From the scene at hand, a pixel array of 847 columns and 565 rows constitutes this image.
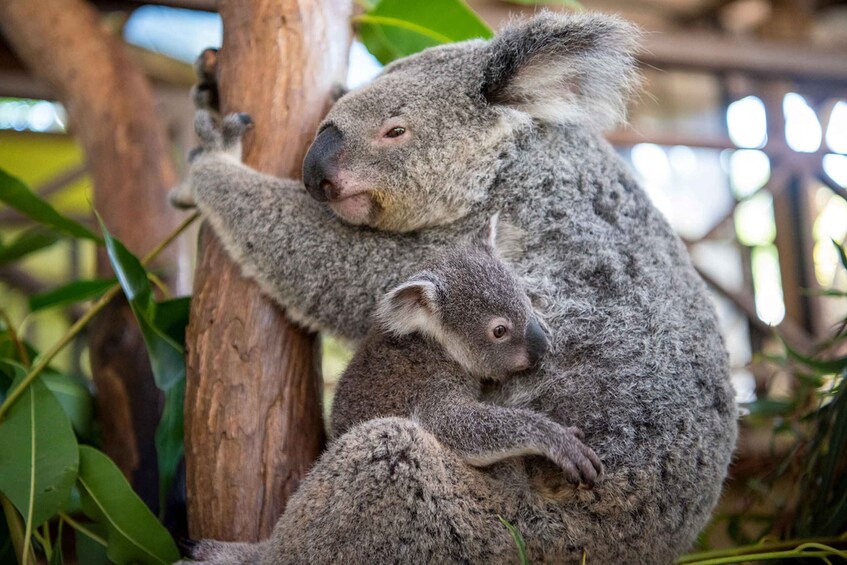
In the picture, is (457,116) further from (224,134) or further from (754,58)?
(754,58)

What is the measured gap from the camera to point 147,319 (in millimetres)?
2566

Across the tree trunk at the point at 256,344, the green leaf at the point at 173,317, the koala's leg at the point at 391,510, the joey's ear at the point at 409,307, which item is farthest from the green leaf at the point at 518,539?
the green leaf at the point at 173,317

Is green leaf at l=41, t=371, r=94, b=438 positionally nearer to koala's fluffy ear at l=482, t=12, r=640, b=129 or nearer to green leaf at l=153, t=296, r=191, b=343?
green leaf at l=153, t=296, r=191, b=343

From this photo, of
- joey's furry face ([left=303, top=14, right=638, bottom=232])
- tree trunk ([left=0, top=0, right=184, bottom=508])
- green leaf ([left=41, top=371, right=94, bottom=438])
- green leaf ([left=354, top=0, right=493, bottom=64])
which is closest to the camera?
joey's furry face ([left=303, top=14, right=638, bottom=232])

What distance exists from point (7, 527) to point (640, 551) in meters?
2.18

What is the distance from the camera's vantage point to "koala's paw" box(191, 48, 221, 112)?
280 centimetres

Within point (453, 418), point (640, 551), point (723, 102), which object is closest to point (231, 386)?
point (453, 418)

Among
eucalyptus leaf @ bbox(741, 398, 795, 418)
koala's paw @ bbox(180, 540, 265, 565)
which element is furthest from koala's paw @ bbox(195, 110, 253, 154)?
eucalyptus leaf @ bbox(741, 398, 795, 418)

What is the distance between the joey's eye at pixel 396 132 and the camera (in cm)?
245

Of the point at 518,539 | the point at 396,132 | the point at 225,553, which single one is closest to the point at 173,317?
the point at 225,553

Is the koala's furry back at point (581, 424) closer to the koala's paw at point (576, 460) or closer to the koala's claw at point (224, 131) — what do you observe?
the koala's paw at point (576, 460)

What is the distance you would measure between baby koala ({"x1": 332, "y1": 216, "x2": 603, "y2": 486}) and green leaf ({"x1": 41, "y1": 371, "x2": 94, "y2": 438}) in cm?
153

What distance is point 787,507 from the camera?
3.34m

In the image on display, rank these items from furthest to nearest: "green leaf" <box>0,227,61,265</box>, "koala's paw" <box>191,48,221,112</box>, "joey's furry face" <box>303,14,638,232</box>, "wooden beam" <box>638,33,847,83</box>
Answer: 1. "wooden beam" <box>638,33,847,83</box>
2. "green leaf" <box>0,227,61,265</box>
3. "koala's paw" <box>191,48,221,112</box>
4. "joey's furry face" <box>303,14,638,232</box>
